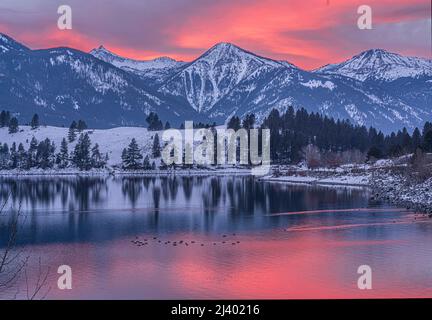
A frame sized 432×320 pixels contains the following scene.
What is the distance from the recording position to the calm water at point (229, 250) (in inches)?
949

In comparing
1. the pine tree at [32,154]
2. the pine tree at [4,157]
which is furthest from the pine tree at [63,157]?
the pine tree at [4,157]

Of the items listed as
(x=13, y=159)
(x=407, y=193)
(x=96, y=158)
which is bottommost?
(x=407, y=193)

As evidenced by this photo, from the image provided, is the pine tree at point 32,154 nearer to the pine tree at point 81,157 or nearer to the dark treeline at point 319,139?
the pine tree at point 81,157

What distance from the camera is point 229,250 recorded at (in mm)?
34219

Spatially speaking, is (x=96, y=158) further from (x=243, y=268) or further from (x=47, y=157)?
(x=243, y=268)

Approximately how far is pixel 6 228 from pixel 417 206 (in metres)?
37.2

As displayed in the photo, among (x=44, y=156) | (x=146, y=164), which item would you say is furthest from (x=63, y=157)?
(x=146, y=164)

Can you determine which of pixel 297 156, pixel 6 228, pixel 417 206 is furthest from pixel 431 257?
pixel 297 156

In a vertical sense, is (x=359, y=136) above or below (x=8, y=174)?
above

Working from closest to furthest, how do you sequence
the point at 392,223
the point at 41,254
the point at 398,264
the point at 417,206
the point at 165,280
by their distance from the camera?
the point at 165,280 → the point at 398,264 → the point at 41,254 → the point at 392,223 → the point at 417,206

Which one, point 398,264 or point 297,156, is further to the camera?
point 297,156

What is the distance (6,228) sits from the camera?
45.7 m

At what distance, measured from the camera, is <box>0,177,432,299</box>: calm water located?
24094 millimetres

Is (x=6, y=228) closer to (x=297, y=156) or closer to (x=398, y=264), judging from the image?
(x=398, y=264)
